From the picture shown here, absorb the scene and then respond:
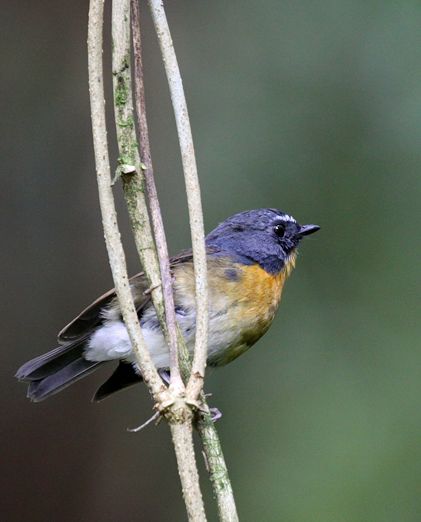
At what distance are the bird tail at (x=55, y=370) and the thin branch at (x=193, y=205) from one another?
155cm

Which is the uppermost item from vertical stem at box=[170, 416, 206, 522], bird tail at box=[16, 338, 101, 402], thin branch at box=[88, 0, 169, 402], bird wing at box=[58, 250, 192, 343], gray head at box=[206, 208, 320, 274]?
gray head at box=[206, 208, 320, 274]

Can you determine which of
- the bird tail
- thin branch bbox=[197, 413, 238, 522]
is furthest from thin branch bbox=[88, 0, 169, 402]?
the bird tail

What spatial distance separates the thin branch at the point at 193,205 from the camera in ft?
6.89

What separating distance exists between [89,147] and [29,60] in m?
0.68

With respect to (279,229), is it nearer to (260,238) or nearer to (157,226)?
(260,238)

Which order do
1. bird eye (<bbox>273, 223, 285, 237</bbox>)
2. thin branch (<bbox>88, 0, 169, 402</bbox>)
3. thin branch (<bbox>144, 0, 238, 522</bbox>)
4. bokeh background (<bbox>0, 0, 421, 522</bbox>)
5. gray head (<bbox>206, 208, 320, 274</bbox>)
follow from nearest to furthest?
1. thin branch (<bbox>88, 0, 169, 402</bbox>)
2. thin branch (<bbox>144, 0, 238, 522</bbox>)
3. gray head (<bbox>206, 208, 320, 274</bbox>)
4. bird eye (<bbox>273, 223, 285, 237</bbox>)
5. bokeh background (<bbox>0, 0, 421, 522</bbox>)

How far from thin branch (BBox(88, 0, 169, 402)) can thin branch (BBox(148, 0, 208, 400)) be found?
10 centimetres

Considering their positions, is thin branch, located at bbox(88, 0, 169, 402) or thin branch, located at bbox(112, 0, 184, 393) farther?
thin branch, located at bbox(112, 0, 184, 393)

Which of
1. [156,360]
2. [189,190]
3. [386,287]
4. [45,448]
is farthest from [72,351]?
[386,287]

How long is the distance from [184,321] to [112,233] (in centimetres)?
149

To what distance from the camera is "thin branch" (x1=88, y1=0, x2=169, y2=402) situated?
206cm

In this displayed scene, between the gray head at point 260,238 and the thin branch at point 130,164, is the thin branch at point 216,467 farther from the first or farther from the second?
the gray head at point 260,238

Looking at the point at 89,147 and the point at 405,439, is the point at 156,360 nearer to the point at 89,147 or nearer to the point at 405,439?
the point at 405,439

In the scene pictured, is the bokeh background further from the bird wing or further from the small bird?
the bird wing
